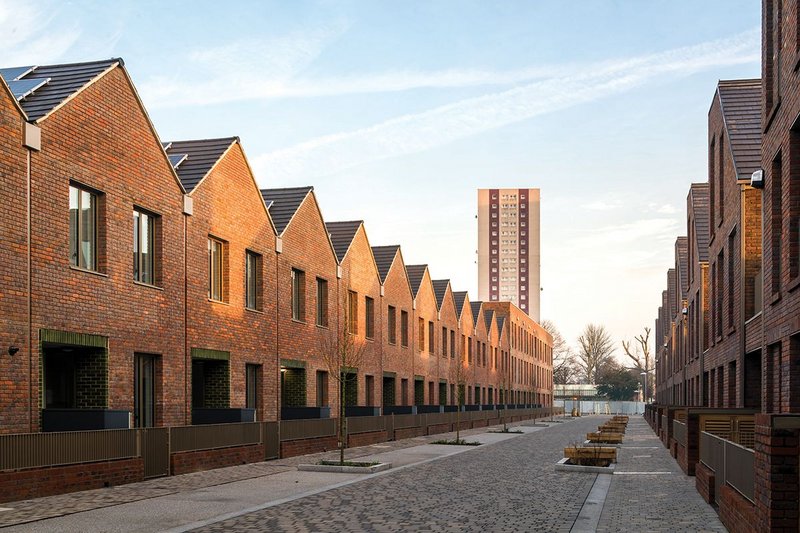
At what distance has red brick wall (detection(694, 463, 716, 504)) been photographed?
47.3ft

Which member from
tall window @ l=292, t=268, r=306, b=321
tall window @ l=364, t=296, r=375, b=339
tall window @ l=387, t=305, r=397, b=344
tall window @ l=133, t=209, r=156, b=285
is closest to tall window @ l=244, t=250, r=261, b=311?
tall window @ l=292, t=268, r=306, b=321

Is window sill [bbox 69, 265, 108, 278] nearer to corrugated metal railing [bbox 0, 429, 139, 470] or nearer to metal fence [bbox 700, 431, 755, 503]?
corrugated metal railing [bbox 0, 429, 139, 470]

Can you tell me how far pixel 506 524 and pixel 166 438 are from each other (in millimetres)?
9010

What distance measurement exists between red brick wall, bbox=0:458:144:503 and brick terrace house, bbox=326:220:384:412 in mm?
15956

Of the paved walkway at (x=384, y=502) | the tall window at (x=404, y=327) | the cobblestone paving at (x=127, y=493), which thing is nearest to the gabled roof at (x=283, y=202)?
the cobblestone paving at (x=127, y=493)

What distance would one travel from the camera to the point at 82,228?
60.2 ft

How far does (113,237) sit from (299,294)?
11.3 meters

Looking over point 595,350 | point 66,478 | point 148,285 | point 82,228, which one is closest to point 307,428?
point 148,285

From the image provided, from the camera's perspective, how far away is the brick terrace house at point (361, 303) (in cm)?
3441

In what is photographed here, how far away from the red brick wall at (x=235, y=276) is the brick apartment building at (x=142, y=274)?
6 cm

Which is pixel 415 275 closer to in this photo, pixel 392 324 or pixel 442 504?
pixel 392 324

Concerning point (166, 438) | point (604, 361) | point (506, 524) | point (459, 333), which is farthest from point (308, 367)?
point (604, 361)

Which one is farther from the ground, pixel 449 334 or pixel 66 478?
pixel 449 334

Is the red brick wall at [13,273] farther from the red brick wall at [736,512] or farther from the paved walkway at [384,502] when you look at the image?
the red brick wall at [736,512]
